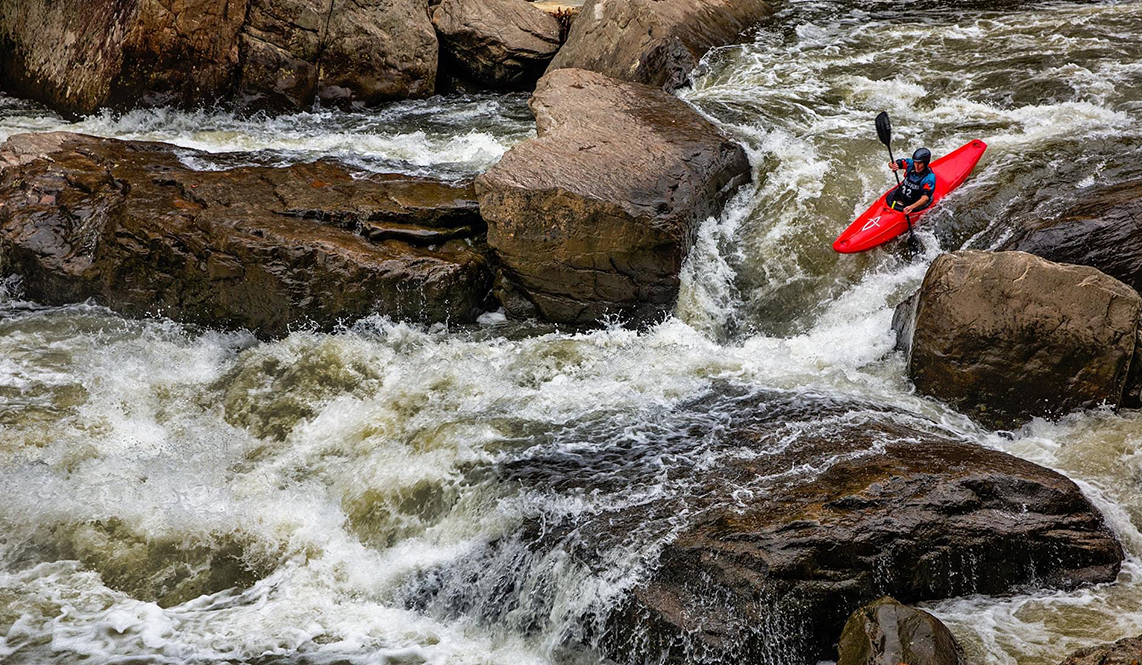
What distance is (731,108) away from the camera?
8188 mm

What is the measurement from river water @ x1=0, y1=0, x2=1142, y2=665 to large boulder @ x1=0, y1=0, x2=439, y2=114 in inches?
13.0

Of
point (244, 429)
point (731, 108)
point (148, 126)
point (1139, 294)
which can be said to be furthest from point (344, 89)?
point (1139, 294)

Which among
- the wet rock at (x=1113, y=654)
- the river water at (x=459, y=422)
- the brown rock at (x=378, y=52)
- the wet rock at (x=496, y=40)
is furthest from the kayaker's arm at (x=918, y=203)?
the brown rock at (x=378, y=52)

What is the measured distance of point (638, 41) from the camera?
888cm

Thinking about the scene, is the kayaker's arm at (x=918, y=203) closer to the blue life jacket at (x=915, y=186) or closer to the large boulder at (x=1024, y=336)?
the blue life jacket at (x=915, y=186)

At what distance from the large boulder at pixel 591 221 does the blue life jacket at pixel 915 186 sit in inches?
54.0

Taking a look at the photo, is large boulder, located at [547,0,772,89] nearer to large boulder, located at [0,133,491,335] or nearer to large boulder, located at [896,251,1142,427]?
large boulder, located at [0,133,491,335]

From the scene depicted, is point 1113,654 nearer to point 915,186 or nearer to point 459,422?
point 459,422

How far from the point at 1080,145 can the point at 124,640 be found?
728 cm

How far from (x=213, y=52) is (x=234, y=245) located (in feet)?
10.7

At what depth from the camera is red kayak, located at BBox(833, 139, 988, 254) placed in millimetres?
6418

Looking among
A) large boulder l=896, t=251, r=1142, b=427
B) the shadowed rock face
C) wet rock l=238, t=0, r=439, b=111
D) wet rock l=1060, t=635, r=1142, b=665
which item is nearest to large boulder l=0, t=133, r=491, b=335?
the shadowed rock face

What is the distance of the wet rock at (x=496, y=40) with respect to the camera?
9336 mm

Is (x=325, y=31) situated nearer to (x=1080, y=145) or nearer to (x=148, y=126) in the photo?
(x=148, y=126)
